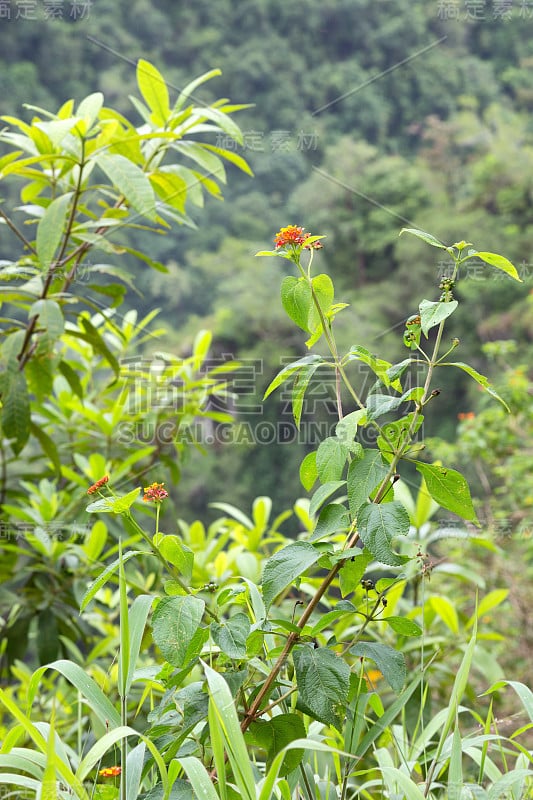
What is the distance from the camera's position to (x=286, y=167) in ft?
25.4

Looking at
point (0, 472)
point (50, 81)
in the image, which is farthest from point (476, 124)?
point (0, 472)

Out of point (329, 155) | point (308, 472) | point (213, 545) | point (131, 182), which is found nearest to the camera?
point (308, 472)

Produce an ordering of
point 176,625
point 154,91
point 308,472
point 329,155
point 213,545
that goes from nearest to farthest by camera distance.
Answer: point 176,625 < point 308,472 < point 154,91 < point 213,545 < point 329,155

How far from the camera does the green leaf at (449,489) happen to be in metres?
0.46

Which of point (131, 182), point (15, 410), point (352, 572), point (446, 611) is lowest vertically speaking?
point (446, 611)

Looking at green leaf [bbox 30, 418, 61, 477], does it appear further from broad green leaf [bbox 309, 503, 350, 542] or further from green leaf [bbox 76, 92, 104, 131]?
broad green leaf [bbox 309, 503, 350, 542]

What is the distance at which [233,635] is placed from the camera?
0.43 m

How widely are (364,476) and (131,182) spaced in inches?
19.9

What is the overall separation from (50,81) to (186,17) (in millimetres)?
2007

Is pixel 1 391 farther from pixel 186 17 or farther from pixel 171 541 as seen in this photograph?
pixel 186 17

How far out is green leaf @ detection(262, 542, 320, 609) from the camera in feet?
1.39

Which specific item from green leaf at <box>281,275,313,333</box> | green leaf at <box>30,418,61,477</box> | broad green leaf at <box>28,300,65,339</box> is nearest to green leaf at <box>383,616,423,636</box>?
green leaf at <box>281,275,313,333</box>

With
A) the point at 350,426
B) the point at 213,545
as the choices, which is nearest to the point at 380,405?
the point at 350,426

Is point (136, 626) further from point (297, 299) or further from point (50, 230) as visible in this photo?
point (50, 230)
